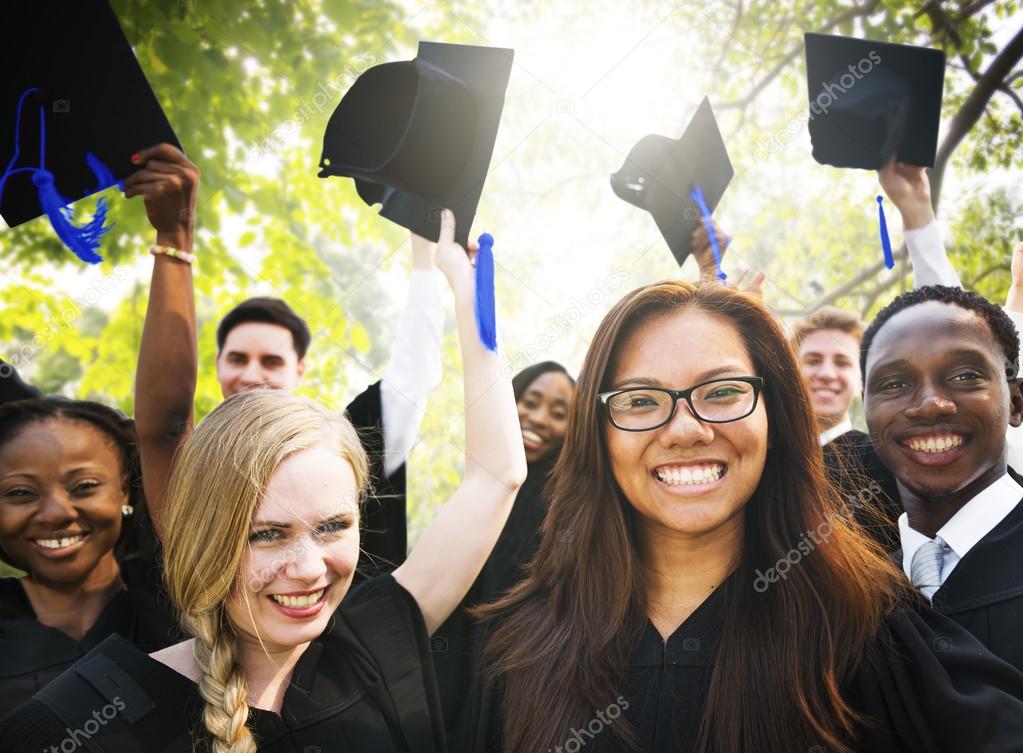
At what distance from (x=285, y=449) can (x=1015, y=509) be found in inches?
69.2

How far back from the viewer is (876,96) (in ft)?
10.4

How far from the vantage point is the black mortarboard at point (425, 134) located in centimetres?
260

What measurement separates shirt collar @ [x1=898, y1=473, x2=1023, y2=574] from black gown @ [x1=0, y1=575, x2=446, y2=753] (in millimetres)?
1286

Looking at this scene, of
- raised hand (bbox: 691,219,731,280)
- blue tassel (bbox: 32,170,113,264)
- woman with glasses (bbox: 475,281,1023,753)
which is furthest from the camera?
raised hand (bbox: 691,219,731,280)

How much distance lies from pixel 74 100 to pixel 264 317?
3.36 ft

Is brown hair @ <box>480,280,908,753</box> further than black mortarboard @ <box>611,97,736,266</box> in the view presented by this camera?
No

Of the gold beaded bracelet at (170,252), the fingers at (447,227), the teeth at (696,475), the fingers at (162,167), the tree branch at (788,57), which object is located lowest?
the teeth at (696,475)

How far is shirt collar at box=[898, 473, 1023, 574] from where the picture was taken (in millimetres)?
2299

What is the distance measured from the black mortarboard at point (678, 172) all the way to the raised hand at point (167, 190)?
1.50 m

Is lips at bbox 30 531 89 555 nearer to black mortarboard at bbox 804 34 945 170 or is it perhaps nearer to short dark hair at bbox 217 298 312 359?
short dark hair at bbox 217 298 312 359

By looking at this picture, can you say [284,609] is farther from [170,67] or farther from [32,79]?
[170,67]

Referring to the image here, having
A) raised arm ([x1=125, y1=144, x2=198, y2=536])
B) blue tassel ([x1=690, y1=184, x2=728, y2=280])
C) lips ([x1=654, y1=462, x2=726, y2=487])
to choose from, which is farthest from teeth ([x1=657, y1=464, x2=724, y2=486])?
raised arm ([x1=125, y1=144, x2=198, y2=536])

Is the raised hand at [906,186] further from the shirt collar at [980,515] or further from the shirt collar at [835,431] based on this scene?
the shirt collar at [980,515]

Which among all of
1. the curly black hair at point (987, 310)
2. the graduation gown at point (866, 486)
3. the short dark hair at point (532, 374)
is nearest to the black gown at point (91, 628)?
the short dark hair at point (532, 374)
